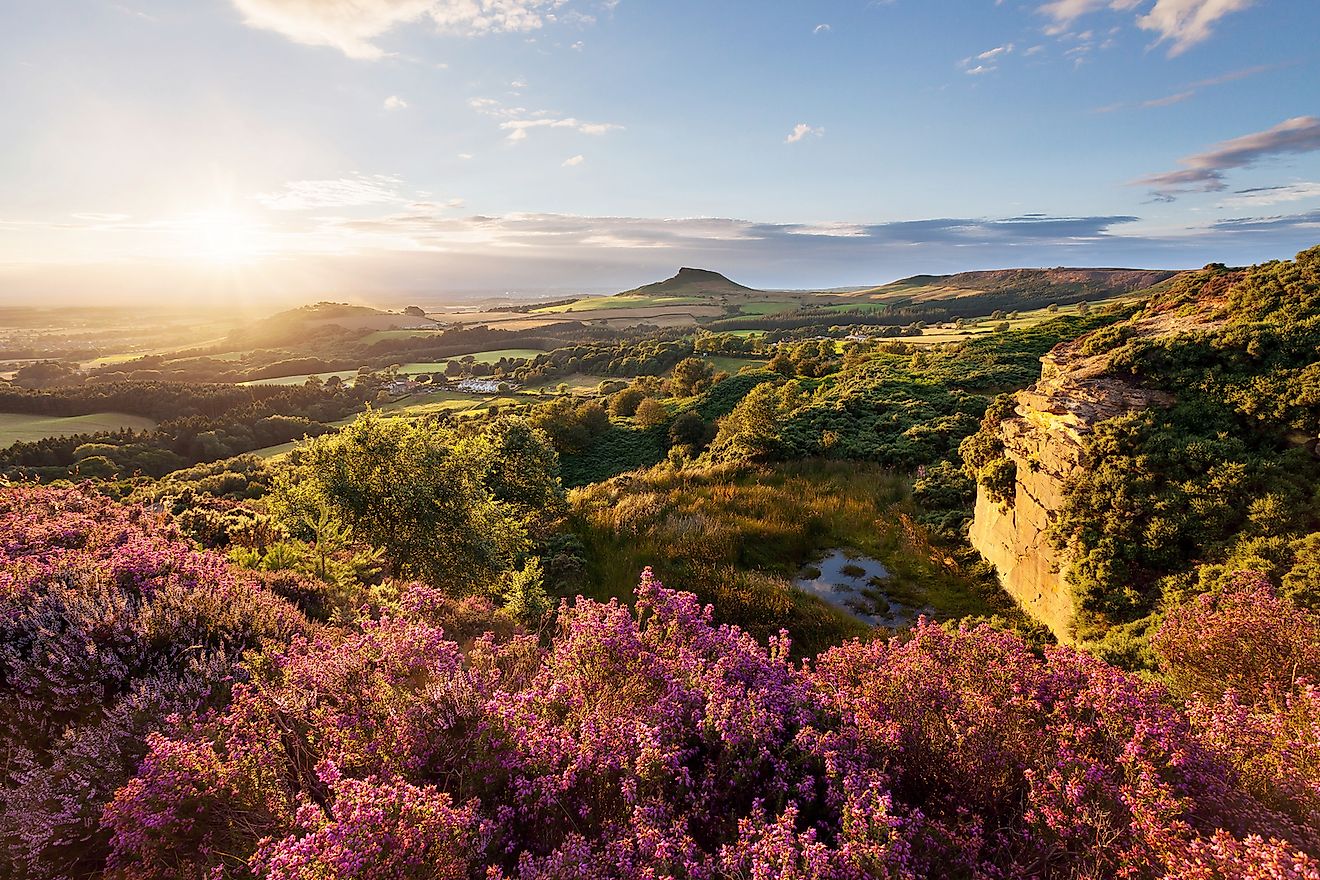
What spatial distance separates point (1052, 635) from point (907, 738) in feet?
34.0

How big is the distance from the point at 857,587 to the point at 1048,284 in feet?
624

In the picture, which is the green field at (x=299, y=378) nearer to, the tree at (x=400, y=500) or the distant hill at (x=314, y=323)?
the distant hill at (x=314, y=323)

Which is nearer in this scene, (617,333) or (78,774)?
(78,774)

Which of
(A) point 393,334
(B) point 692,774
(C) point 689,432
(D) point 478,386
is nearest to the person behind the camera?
(B) point 692,774

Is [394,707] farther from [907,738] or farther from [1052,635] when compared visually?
[1052,635]

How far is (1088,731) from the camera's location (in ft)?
11.7

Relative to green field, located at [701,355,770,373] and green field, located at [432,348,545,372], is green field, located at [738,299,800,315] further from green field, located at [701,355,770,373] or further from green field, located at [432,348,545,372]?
green field, located at [701,355,770,373]

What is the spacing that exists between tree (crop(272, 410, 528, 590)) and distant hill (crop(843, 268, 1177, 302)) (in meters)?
155

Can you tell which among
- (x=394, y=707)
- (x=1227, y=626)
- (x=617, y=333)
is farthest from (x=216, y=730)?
(x=617, y=333)

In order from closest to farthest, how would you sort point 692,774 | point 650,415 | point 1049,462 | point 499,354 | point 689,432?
point 692,774 → point 1049,462 → point 689,432 → point 650,415 → point 499,354

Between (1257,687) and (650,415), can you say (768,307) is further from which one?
(1257,687)

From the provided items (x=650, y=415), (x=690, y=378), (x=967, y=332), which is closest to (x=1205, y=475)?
(x=650, y=415)

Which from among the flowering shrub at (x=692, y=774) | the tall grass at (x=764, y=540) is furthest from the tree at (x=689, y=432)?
the flowering shrub at (x=692, y=774)

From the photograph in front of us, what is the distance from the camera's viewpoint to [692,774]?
358 centimetres
